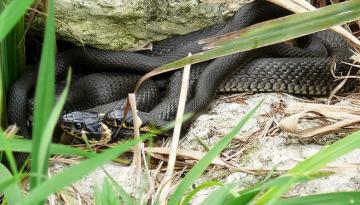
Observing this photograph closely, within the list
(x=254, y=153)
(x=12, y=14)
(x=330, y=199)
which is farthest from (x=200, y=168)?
(x=254, y=153)

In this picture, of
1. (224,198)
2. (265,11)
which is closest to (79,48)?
(265,11)

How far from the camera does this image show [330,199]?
2510 mm

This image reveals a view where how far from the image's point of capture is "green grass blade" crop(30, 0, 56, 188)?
2148mm

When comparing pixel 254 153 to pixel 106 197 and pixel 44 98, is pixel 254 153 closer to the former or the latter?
pixel 106 197

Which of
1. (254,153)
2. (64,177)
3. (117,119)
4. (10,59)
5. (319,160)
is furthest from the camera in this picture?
(117,119)

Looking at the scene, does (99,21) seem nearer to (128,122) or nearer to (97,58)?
(97,58)

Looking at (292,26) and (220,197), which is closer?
(220,197)

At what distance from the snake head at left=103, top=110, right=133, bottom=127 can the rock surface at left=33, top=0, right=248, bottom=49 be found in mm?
606

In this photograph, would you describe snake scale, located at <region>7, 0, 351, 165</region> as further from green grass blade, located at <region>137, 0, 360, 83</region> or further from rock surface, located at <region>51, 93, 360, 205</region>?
green grass blade, located at <region>137, 0, 360, 83</region>

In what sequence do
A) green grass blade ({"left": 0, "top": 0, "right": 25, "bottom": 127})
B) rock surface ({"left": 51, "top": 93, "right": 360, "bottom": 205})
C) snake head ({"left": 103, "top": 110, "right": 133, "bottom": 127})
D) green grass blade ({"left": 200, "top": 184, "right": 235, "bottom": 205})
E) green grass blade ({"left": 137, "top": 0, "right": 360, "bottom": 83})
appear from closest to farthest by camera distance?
green grass blade ({"left": 200, "top": 184, "right": 235, "bottom": 205})
green grass blade ({"left": 137, "top": 0, "right": 360, "bottom": 83})
rock surface ({"left": 51, "top": 93, "right": 360, "bottom": 205})
green grass blade ({"left": 0, "top": 0, "right": 25, "bottom": 127})
snake head ({"left": 103, "top": 110, "right": 133, "bottom": 127})

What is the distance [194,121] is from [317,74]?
1132 mm

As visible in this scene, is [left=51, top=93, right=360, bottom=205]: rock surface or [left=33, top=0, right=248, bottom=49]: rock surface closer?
[left=51, top=93, right=360, bottom=205]: rock surface

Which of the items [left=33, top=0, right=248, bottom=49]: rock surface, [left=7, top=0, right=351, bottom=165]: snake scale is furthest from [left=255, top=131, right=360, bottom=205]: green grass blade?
[left=33, top=0, right=248, bottom=49]: rock surface

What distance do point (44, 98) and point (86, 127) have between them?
271 centimetres
